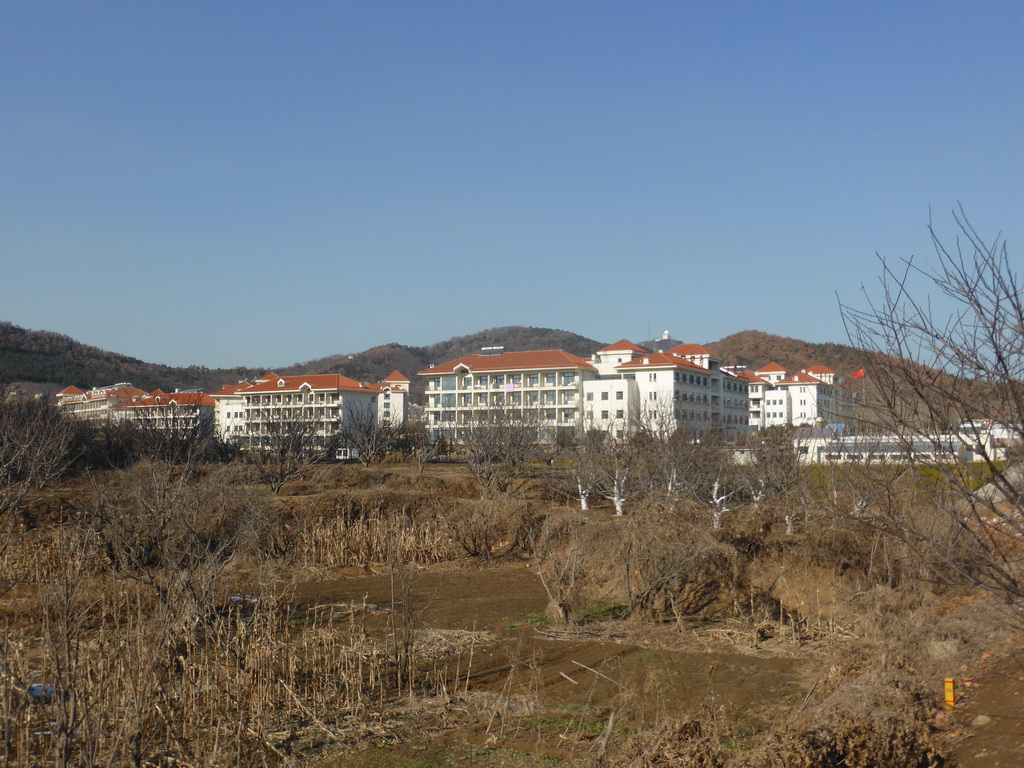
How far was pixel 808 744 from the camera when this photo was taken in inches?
262

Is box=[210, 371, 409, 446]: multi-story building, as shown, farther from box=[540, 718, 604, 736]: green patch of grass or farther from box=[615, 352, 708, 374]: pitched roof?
box=[540, 718, 604, 736]: green patch of grass

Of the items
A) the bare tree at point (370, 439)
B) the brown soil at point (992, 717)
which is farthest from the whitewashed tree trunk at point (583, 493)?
the brown soil at point (992, 717)

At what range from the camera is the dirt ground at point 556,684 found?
7.86m

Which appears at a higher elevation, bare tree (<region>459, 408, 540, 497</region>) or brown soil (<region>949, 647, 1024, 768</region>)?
bare tree (<region>459, 408, 540, 497</region>)

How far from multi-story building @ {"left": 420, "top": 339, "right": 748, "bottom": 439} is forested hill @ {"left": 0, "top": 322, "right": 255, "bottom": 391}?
3796 centimetres

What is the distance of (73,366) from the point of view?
362 feet

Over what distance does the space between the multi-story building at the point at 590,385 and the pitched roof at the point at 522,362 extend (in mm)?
84

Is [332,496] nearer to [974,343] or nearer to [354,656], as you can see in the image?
[354,656]

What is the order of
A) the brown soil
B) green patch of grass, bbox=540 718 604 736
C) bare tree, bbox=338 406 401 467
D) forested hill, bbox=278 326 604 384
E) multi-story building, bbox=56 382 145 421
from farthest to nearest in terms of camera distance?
1. forested hill, bbox=278 326 604 384
2. multi-story building, bbox=56 382 145 421
3. bare tree, bbox=338 406 401 467
4. green patch of grass, bbox=540 718 604 736
5. the brown soil

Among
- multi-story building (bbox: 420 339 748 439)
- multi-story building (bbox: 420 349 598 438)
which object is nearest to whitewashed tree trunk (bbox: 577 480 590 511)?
multi-story building (bbox: 420 339 748 439)

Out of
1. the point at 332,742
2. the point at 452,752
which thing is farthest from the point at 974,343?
the point at 332,742

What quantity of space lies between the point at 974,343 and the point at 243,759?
253 inches

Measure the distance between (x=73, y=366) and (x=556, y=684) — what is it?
377 ft

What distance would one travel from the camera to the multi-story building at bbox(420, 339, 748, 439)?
232 feet
